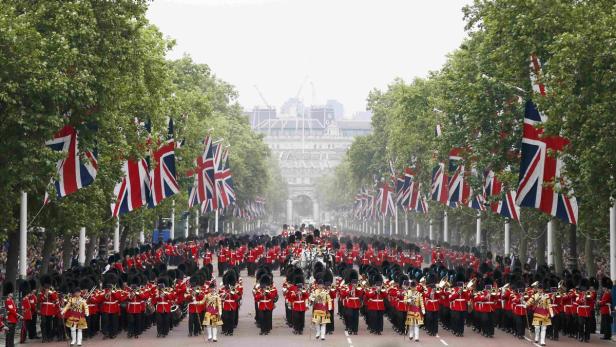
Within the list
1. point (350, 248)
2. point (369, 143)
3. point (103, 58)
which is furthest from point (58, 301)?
point (369, 143)

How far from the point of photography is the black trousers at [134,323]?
34938mm

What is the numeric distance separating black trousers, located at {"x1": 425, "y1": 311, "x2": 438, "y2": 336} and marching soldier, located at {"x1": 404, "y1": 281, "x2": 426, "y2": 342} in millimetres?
1587

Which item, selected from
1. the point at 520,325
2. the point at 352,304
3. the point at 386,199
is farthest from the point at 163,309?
the point at 386,199

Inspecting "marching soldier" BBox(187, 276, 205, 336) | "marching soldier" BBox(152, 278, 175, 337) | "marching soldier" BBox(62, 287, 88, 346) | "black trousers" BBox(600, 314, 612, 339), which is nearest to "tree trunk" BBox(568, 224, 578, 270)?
"black trousers" BBox(600, 314, 612, 339)

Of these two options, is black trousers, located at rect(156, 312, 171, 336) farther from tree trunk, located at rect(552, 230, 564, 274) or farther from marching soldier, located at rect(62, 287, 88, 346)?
tree trunk, located at rect(552, 230, 564, 274)

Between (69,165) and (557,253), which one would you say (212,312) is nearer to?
(69,165)

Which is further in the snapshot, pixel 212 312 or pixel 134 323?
pixel 134 323

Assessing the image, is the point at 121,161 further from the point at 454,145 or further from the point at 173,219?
the point at 173,219

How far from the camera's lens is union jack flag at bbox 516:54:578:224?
35531 mm

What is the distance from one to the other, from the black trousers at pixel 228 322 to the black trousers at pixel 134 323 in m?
2.24

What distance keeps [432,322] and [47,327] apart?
33.3ft

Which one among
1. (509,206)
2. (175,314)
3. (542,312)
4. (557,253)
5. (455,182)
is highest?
(455,182)

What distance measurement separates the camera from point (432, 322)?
116ft

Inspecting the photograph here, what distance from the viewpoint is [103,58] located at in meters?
37.5
